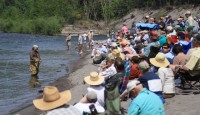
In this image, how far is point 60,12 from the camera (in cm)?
10519

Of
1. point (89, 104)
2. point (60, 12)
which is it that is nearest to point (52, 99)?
point (89, 104)

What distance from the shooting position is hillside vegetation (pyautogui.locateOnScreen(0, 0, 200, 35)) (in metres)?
92.9

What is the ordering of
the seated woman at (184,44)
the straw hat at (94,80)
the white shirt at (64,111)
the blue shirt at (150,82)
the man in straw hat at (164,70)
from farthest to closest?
the seated woman at (184,44) < the man in straw hat at (164,70) < the straw hat at (94,80) < the blue shirt at (150,82) < the white shirt at (64,111)

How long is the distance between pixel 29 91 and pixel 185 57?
Answer: 9.93 meters

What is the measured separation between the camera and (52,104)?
17.6 feet

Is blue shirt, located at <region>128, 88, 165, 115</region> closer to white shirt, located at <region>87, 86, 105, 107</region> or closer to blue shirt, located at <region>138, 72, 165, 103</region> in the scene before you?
blue shirt, located at <region>138, 72, 165, 103</region>

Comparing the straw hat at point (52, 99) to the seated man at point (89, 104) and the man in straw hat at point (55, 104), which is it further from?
the seated man at point (89, 104)

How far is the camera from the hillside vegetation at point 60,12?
92875mm

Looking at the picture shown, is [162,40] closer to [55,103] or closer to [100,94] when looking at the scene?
[100,94]

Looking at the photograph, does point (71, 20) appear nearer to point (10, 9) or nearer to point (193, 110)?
point (10, 9)

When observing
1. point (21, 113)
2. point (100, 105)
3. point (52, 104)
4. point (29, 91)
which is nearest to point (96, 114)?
point (100, 105)

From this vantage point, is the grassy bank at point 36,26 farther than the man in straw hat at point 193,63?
Yes

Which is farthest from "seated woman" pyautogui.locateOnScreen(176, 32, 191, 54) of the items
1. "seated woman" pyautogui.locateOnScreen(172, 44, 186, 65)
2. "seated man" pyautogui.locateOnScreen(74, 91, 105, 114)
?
"seated man" pyautogui.locateOnScreen(74, 91, 105, 114)

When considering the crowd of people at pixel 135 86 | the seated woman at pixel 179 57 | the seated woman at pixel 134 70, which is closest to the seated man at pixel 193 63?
the crowd of people at pixel 135 86
